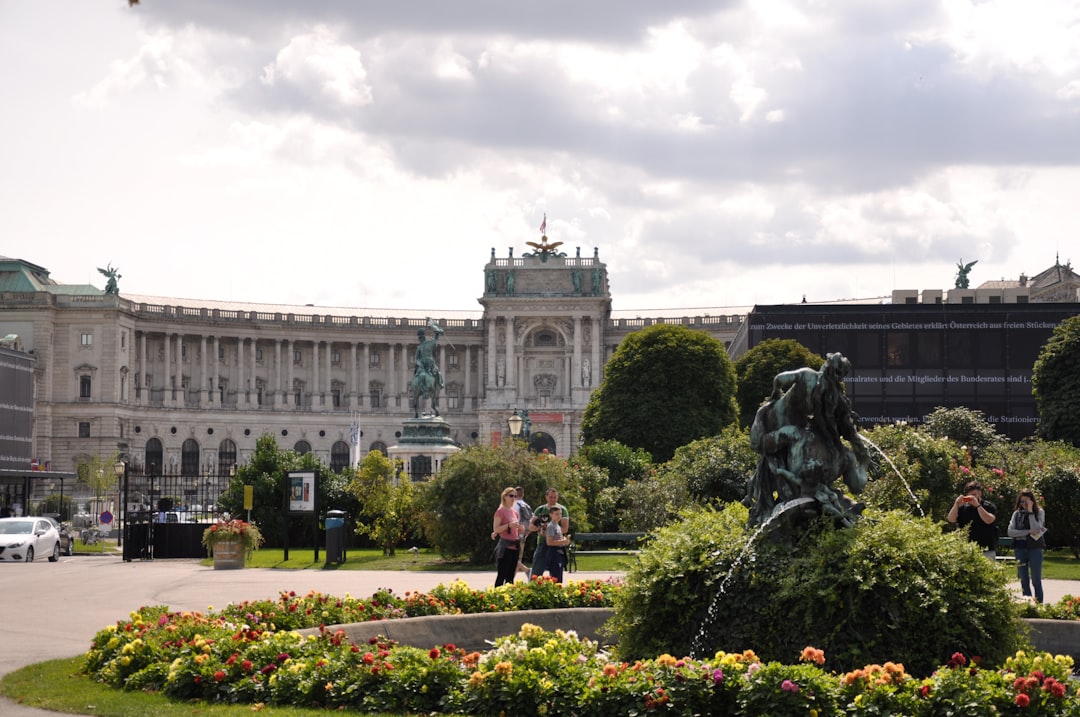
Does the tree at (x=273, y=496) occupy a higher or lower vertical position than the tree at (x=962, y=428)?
lower

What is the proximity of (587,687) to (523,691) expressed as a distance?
23.3 inches

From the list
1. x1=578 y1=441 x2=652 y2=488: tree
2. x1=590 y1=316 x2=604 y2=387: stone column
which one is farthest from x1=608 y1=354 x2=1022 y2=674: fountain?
x1=590 y1=316 x2=604 y2=387: stone column

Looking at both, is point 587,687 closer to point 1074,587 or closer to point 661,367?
point 1074,587

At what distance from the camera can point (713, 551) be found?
598 inches

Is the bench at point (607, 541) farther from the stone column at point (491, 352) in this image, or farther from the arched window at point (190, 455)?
the stone column at point (491, 352)

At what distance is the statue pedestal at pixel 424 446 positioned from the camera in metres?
62.1

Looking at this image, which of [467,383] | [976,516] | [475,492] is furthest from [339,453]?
[976,516]

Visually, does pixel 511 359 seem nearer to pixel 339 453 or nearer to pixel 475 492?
pixel 339 453

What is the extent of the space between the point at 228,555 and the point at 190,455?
299ft

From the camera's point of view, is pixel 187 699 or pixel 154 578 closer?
pixel 187 699

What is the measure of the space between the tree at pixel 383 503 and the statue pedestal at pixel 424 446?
37.9 feet

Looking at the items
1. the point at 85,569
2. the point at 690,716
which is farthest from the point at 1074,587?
the point at 85,569

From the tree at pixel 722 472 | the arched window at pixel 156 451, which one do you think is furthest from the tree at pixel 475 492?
the arched window at pixel 156 451

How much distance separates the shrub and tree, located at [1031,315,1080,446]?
48.0m
